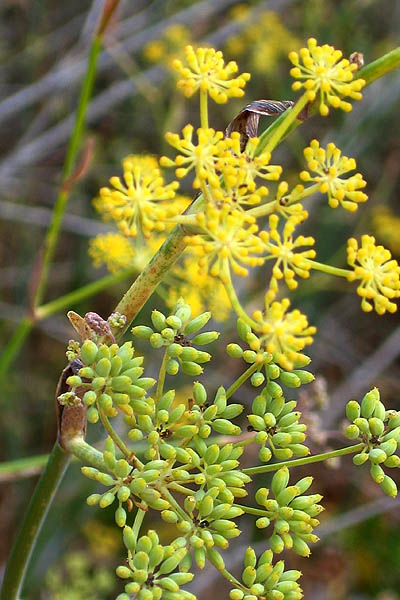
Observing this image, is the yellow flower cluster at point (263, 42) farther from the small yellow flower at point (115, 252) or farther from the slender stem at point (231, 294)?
the slender stem at point (231, 294)

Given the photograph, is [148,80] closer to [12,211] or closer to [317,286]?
[12,211]

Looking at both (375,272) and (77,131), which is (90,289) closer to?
(77,131)

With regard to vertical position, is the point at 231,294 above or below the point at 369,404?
above

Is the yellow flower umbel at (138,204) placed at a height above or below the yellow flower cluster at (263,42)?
above

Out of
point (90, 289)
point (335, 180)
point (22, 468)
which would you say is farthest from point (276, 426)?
point (22, 468)

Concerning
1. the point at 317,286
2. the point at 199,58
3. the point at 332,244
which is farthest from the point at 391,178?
the point at 199,58

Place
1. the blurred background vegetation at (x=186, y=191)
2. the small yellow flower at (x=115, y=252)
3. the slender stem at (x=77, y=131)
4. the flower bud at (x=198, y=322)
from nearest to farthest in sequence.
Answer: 1. the flower bud at (x=198, y=322)
2. the slender stem at (x=77, y=131)
3. the small yellow flower at (x=115, y=252)
4. the blurred background vegetation at (x=186, y=191)

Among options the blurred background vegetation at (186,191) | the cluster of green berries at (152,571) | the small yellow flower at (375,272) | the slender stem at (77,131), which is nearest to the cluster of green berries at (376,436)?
the small yellow flower at (375,272)
